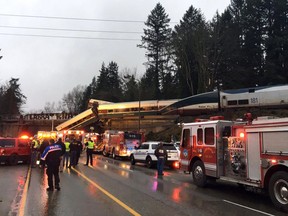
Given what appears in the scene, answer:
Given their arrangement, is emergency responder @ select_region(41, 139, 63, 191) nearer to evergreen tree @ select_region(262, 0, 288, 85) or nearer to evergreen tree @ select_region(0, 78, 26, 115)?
evergreen tree @ select_region(262, 0, 288, 85)

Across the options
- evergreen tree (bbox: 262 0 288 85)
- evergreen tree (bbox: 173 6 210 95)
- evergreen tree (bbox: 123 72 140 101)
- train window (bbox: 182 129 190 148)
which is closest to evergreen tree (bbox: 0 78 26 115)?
evergreen tree (bbox: 123 72 140 101)

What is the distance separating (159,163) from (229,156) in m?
6.45

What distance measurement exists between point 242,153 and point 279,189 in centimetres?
205

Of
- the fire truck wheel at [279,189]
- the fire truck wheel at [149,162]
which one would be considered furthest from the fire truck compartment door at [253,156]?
Result: the fire truck wheel at [149,162]

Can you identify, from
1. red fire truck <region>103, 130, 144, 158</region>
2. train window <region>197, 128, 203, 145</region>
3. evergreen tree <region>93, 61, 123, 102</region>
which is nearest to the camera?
train window <region>197, 128, 203, 145</region>

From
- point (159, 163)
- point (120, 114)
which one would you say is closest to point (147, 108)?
point (120, 114)

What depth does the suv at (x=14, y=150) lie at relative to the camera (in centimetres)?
2334

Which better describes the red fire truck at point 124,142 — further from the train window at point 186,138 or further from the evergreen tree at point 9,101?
the evergreen tree at point 9,101

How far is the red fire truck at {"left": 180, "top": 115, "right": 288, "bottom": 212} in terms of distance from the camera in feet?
32.5

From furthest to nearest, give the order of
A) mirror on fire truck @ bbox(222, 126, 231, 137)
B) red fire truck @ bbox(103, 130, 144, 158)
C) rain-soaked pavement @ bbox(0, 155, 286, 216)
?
1. red fire truck @ bbox(103, 130, 144, 158)
2. mirror on fire truck @ bbox(222, 126, 231, 137)
3. rain-soaked pavement @ bbox(0, 155, 286, 216)

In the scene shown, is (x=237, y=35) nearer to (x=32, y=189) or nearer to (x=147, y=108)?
(x=147, y=108)

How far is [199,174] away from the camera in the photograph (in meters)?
14.3

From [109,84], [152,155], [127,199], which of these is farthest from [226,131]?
[109,84]

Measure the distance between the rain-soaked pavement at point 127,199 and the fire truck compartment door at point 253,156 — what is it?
86cm
